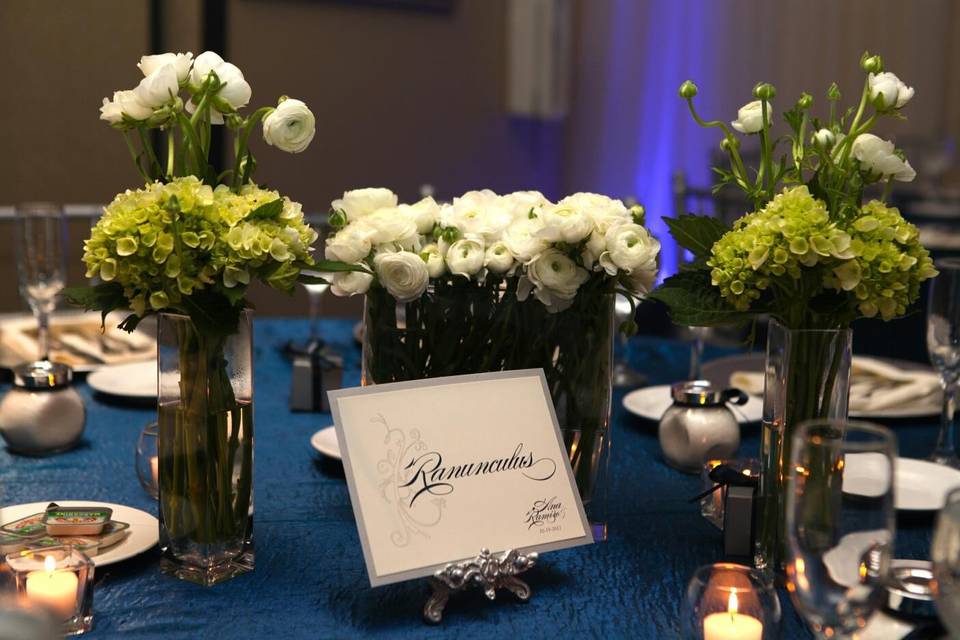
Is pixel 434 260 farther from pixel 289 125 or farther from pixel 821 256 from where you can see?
pixel 821 256

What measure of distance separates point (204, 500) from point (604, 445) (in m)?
0.45

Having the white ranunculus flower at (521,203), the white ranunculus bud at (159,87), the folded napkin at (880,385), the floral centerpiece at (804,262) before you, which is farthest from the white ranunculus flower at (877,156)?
the folded napkin at (880,385)

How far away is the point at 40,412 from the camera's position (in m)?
1.52

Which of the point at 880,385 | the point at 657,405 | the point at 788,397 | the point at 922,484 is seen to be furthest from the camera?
the point at 880,385

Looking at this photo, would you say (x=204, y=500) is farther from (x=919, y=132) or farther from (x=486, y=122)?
(x=919, y=132)

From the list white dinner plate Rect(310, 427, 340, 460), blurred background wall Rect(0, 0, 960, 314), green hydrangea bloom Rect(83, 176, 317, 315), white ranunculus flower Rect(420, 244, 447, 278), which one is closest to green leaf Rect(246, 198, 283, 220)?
green hydrangea bloom Rect(83, 176, 317, 315)

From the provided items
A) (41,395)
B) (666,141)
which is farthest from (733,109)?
(41,395)

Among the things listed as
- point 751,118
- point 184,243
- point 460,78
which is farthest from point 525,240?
point 460,78

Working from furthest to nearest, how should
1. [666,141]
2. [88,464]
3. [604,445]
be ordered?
[666,141]
[88,464]
[604,445]

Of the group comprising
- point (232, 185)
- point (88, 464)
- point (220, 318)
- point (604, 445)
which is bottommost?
point (88, 464)

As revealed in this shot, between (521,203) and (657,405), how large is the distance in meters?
0.67

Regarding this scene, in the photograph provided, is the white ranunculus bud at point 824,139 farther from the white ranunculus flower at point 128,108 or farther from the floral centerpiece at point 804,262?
the white ranunculus flower at point 128,108

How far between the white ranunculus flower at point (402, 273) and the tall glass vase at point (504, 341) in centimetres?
4

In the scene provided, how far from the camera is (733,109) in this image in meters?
5.80
